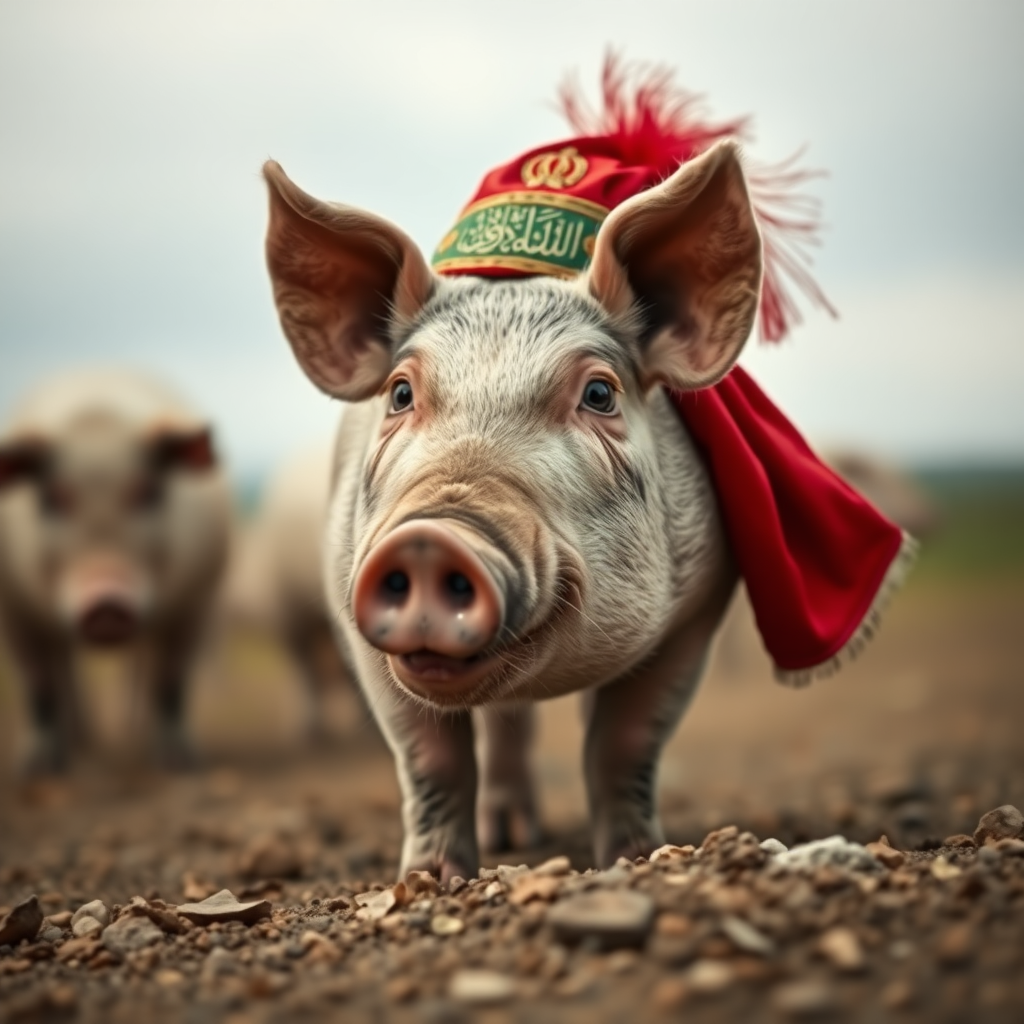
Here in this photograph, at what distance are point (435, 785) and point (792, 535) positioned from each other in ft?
2.76

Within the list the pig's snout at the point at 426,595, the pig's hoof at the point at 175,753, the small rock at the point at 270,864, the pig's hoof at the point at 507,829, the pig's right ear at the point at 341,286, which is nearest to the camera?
the pig's snout at the point at 426,595

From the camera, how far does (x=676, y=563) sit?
7.82 ft

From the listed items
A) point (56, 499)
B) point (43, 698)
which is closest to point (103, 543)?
point (56, 499)

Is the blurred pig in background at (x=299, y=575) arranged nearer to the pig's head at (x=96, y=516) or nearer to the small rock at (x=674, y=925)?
the pig's head at (x=96, y=516)

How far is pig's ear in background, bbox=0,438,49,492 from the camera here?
4973 millimetres

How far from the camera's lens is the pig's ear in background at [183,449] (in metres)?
5.05

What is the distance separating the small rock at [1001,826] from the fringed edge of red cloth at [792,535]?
1.46ft

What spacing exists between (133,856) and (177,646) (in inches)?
89.9

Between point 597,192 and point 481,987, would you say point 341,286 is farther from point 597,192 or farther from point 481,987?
point 481,987

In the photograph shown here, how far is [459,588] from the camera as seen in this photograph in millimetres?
1787

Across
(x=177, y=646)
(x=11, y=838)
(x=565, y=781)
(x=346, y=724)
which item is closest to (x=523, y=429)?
(x=11, y=838)

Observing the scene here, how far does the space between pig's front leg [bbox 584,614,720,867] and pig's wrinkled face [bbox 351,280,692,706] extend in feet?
0.88

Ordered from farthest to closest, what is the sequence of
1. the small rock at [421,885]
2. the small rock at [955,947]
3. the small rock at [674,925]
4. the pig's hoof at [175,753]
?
the pig's hoof at [175,753] → the small rock at [421,885] → the small rock at [674,925] → the small rock at [955,947]

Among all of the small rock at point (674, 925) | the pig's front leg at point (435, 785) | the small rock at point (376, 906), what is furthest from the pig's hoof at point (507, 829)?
the small rock at point (674, 925)
